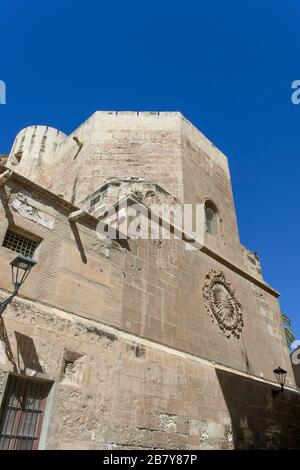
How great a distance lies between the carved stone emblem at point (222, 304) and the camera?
7.13 m

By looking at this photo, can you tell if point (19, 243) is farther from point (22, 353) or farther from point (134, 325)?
point (134, 325)

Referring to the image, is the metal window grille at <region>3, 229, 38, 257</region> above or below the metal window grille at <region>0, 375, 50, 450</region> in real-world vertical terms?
above

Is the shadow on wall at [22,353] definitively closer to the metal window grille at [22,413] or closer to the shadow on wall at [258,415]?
the metal window grille at [22,413]

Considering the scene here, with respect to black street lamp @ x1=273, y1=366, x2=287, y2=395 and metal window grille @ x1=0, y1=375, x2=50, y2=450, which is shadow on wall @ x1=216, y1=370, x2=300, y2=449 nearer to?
black street lamp @ x1=273, y1=366, x2=287, y2=395

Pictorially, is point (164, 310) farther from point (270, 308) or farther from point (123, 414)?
point (270, 308)

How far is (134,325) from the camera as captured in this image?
17.8ft

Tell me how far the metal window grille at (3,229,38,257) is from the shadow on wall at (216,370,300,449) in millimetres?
3982

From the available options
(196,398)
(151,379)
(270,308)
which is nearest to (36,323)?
Answer: (151,379)

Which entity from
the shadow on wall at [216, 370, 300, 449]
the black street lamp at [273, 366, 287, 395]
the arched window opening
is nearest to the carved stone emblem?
the shadow on wall at [216, 370, 300, 449]

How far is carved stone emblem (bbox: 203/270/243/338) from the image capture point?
7133 millimetres

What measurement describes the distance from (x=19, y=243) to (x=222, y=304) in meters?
4.52

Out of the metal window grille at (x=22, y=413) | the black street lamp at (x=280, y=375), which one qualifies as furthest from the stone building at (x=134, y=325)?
the black street lamp at (x=280, y=375)

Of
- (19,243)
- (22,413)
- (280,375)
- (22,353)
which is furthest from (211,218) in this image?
(22,413)

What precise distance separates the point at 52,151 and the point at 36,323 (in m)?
8.29
